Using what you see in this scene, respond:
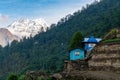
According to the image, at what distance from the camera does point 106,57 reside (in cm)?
3625

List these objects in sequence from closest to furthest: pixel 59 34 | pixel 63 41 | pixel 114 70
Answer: pixel 114 70, pixel 63 41, pixel 59 34

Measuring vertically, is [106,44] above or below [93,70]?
above

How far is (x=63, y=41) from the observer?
175500 millimetres

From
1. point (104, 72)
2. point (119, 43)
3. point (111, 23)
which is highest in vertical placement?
point (111, 23)

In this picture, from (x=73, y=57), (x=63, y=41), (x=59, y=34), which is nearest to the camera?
(x=73, y=57)

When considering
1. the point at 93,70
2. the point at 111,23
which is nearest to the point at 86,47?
the point at 93,70

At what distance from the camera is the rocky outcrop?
114 ft

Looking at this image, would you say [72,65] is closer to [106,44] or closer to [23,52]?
[106,44]

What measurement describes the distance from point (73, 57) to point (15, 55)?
14527 centimetres

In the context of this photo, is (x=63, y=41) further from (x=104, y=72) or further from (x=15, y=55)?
(x=104, y=72)

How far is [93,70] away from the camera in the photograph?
125 ft

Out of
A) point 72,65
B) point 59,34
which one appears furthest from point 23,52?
point 72,65

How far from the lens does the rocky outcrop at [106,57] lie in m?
34.8

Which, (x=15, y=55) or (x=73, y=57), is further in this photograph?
(x=15, y=55)
